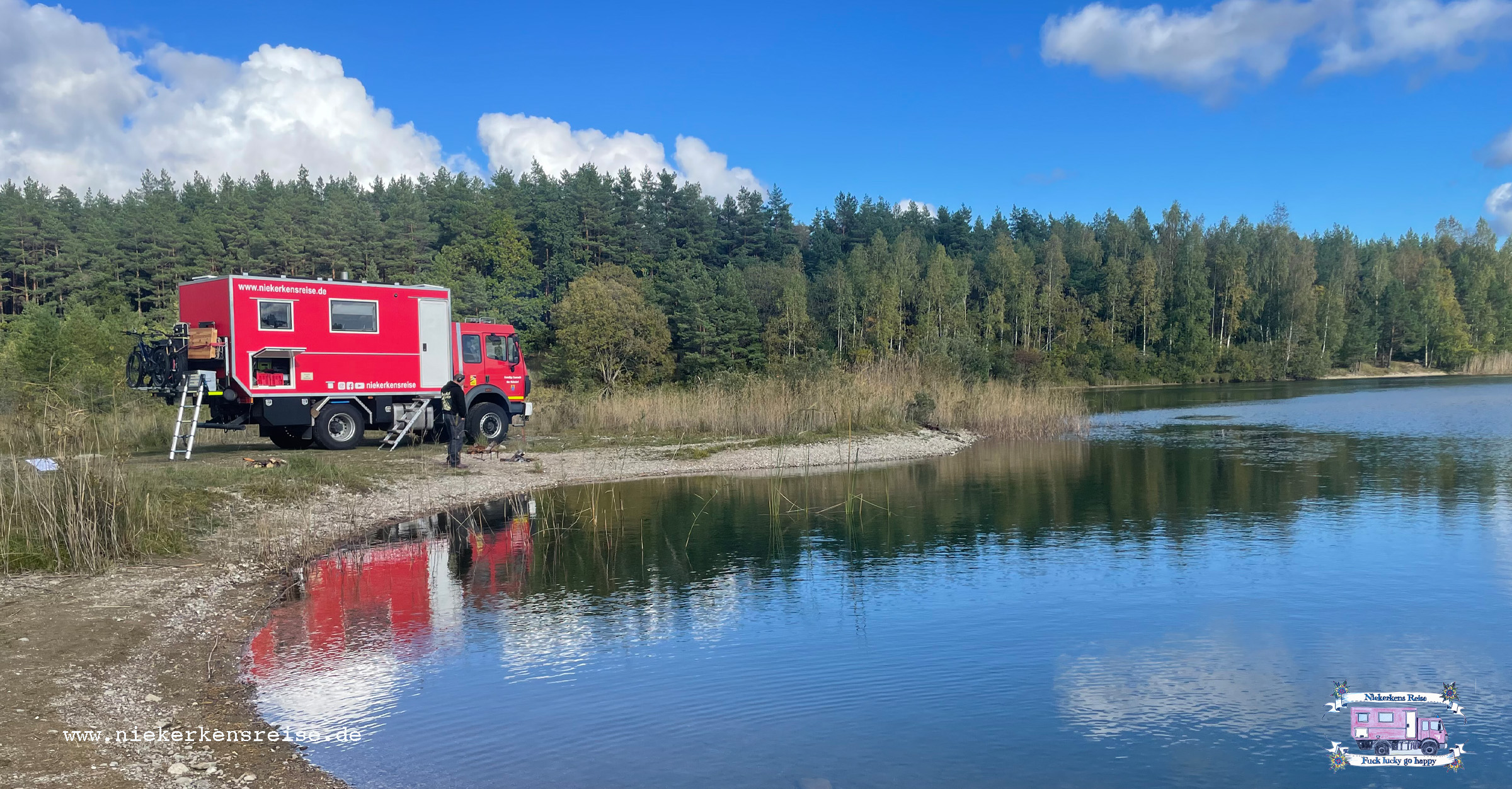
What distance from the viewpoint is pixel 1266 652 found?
9305 millimetres

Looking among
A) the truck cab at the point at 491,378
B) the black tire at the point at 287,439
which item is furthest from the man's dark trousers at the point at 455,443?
the black tire at the point at 287,439

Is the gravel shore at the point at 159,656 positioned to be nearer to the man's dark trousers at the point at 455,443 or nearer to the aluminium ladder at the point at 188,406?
the man's dark trousers at the point at 455,443

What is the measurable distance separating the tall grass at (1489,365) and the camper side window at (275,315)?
102 metres

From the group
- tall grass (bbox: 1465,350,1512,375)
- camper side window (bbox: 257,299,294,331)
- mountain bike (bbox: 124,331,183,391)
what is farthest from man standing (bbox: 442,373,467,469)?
tall grass (bbox: 1465,350,1512,375)

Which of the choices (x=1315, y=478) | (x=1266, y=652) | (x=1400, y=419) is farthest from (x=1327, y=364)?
(x=1266, y=652)

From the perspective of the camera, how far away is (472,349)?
25.8m

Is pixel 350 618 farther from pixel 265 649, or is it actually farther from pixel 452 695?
pixel 452 695

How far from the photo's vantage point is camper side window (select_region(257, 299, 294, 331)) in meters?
21.5

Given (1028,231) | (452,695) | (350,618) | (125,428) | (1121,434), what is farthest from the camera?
(1028,231)

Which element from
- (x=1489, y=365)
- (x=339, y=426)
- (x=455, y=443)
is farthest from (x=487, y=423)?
(x=1489, y=365)

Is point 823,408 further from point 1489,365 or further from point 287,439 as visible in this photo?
point 1489,365

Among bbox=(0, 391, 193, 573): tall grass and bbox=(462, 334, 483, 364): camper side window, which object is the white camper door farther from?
bbox=(0, 391, 193, 573): tall grass

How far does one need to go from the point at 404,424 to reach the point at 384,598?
43.8ft

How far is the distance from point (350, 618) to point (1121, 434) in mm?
30054
